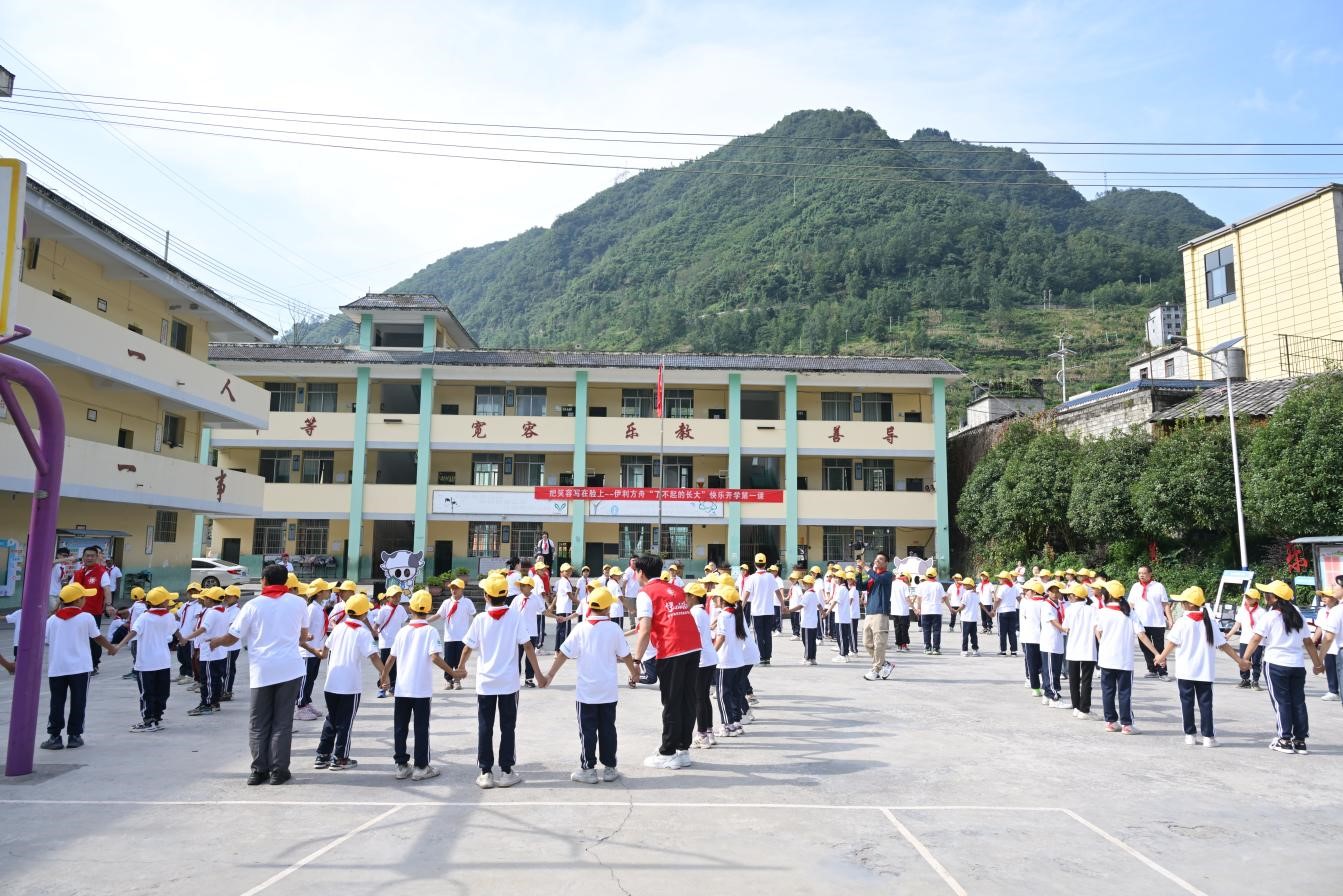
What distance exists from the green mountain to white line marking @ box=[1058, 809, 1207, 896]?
210 ft

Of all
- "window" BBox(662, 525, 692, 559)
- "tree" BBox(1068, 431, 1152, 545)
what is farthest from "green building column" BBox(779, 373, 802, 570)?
"tree" BBox(1068, 431, 1152, 545)

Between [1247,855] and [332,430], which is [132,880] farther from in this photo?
[332,430]

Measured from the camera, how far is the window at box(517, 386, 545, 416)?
36.5 metres

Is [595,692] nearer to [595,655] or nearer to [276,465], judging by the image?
[595,655]

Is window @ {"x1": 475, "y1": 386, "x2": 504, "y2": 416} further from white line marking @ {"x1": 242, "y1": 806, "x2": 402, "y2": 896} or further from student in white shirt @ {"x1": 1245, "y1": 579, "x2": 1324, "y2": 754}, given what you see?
student in white shirt @ {"x1": 1245, "y1": 579, "x2": 1324, "y2": 754}

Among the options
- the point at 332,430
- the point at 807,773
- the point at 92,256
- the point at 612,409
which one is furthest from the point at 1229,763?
the point at 332,430

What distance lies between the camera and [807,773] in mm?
7629

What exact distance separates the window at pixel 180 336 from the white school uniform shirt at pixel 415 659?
22.5m

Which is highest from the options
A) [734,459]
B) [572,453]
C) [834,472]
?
[572,453]

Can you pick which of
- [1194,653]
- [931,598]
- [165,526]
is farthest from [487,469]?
[1194,653]

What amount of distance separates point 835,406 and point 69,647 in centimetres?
3171

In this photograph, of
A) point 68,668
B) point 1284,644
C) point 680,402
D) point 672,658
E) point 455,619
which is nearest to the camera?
point 672,658

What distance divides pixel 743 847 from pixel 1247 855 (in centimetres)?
323

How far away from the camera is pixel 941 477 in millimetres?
34875
